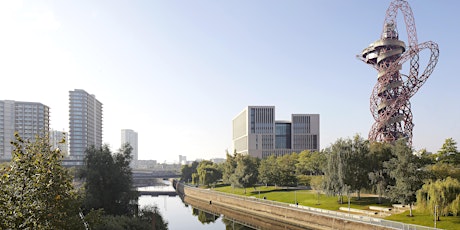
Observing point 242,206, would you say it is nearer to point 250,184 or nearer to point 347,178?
point 250,184

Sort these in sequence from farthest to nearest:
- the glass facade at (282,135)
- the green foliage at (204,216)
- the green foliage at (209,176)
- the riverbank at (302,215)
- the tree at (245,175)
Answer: the glass facade at (282,135) → the green foliage at (209,176) → the tree at (245,175) → the green foliage at (204,216) → the riverbank at (302,215)

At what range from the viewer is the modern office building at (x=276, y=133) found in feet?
551

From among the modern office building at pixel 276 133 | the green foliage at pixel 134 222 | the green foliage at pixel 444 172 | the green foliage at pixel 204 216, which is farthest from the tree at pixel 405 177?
the modern office building at pixel 276 133

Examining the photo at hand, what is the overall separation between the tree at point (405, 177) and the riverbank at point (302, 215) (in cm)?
628

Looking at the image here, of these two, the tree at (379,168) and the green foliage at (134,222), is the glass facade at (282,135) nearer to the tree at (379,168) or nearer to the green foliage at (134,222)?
the tree at (379,168)

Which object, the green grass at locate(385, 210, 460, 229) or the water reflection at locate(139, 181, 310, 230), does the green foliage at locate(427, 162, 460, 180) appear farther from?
the water reflection at locate(139, 181, 310, 230)

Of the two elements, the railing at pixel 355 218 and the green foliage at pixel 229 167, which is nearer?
the railing at pixel 355 218

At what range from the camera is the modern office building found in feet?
551

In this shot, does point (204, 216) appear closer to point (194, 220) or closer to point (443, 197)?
point (194, 220)

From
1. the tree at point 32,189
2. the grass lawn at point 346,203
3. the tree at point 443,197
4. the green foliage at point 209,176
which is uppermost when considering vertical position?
the tree at point 32,189

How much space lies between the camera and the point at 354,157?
51500 millimetres

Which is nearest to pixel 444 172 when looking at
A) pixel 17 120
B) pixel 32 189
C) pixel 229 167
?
pixel 32 189

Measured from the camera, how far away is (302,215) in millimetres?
49531

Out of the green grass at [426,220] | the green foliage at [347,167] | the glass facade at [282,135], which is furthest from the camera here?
the glass facade at [282,135]
